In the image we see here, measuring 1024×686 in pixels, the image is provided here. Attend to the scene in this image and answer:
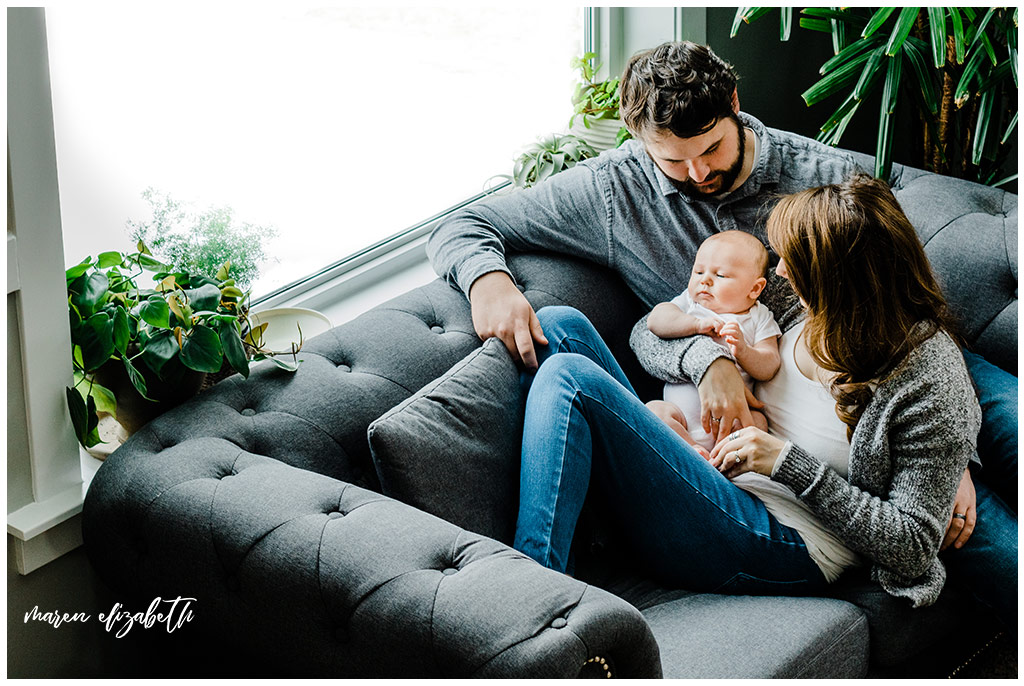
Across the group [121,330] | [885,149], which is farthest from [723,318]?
[121,330]

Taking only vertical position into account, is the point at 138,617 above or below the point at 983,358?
below

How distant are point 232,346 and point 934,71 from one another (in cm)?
187

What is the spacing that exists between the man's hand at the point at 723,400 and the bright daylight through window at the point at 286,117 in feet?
3.24

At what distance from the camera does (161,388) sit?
155cm

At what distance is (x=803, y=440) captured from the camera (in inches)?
61.2

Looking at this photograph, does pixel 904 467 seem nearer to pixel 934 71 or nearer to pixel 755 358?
pixel 755 358

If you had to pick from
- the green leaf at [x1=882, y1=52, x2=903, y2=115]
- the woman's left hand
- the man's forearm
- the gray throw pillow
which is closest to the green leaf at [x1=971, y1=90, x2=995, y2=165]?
the green leaf at [x1=882, y1=52, x2=903, y2=115]

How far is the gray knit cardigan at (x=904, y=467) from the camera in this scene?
54.3 inches

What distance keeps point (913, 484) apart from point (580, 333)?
61 centimetres

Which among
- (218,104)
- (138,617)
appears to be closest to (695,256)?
(218,104)

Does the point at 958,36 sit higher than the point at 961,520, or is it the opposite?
the point at 958,36

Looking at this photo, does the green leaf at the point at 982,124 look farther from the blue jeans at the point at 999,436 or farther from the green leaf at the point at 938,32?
the blue jeans at the point at 999,436

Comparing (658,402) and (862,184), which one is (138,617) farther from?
(862,184)

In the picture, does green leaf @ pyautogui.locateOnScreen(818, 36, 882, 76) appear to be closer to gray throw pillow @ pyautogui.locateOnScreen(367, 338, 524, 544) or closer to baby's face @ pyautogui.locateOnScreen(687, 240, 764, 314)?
baby's face @ pyautogui.locateOnScreen(687, 240, 764, 314)
